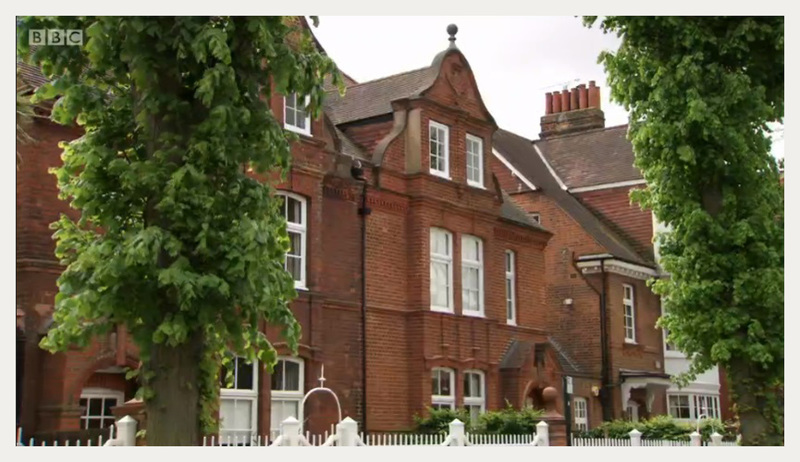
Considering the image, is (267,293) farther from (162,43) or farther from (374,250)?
(374,250)

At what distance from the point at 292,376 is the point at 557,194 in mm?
16150

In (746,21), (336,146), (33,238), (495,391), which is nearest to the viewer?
(746,21)

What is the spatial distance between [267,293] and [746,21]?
9.02 m

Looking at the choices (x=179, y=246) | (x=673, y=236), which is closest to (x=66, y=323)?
(x=179, y=246)

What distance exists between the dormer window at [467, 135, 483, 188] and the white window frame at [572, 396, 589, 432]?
750cm

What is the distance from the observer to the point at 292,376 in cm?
2089

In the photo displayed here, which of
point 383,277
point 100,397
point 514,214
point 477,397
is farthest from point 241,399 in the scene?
point 514,214

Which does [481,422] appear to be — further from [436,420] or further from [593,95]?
[593,95]

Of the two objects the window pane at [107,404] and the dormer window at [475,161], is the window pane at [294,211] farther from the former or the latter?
the dormer window at [475,161]

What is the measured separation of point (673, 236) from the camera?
15.7m

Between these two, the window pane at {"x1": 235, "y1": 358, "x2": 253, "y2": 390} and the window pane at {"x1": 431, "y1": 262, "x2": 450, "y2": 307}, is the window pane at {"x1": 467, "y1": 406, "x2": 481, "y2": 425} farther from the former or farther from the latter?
the window pane at {"x1": 235, "y1": 358, "x2": 253, "y2": 390}

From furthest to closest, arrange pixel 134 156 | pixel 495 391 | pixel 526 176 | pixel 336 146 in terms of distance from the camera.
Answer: pixel 526 176 → pixel 495 391 → pixel 336 146 → pixel 134 156

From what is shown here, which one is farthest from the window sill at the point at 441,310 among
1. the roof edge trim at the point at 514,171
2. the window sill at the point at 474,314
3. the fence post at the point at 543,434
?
the roof edge trim at the point at 514,171

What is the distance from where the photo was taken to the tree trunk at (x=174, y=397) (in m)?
9.74
